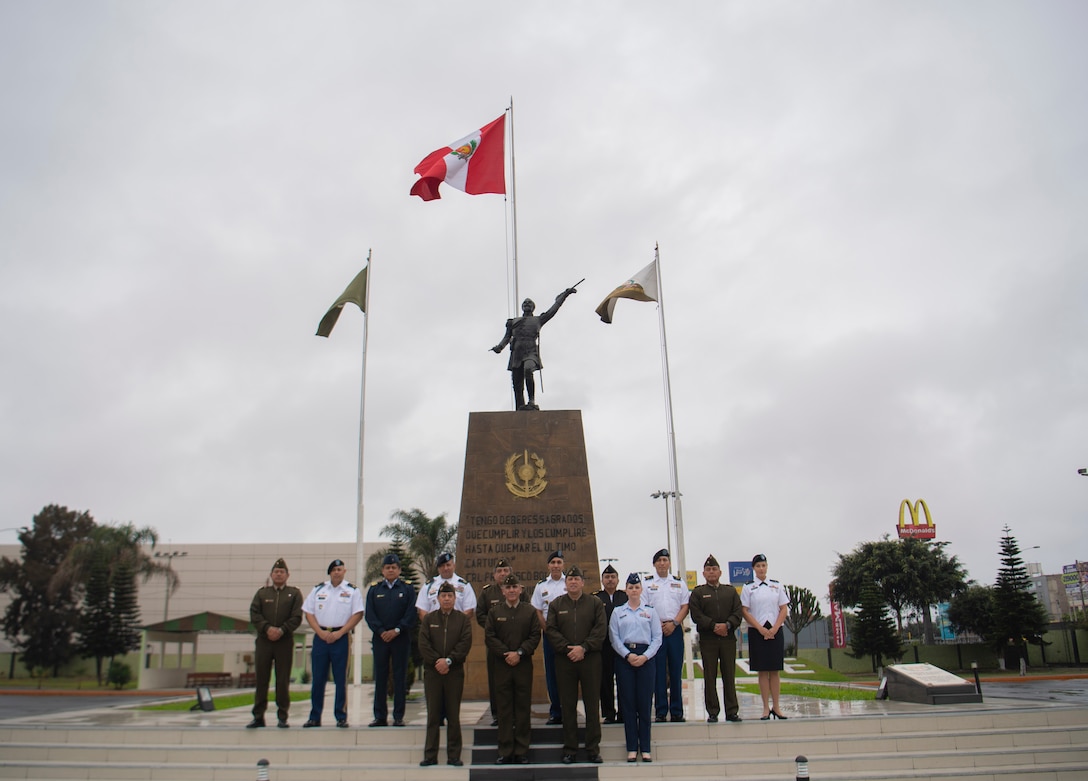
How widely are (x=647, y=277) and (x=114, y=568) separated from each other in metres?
28.1

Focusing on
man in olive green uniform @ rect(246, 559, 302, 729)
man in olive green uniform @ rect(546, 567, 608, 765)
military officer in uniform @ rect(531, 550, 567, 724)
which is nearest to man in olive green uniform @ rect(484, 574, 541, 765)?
man in olive green uniform @ rect(546, 567, 608, 765)

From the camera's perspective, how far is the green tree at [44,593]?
33594 mm

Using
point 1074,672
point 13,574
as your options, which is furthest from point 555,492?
point 13,574

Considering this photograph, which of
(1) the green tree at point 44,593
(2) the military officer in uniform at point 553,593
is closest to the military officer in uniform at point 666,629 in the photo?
(2) the military officer in uniform at point 553,593

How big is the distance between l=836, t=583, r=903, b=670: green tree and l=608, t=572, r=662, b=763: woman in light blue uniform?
22.9 m

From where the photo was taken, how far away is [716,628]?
7.43 m

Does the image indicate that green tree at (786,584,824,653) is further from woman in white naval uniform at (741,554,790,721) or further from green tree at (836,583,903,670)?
woman in white naval uniform at (741,554,790,721)

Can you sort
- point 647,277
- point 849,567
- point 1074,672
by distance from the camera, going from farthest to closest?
point 849,567, point 1074,672, point 647,277

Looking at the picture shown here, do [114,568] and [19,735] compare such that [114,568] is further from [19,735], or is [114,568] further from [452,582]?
[452,582]

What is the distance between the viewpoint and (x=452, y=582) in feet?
24.7

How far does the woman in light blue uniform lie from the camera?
21.7 feet

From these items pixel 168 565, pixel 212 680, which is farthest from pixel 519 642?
pixel 168 565

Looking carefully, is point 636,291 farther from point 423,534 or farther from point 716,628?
point 423,534

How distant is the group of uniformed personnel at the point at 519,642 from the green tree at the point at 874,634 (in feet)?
71.2
